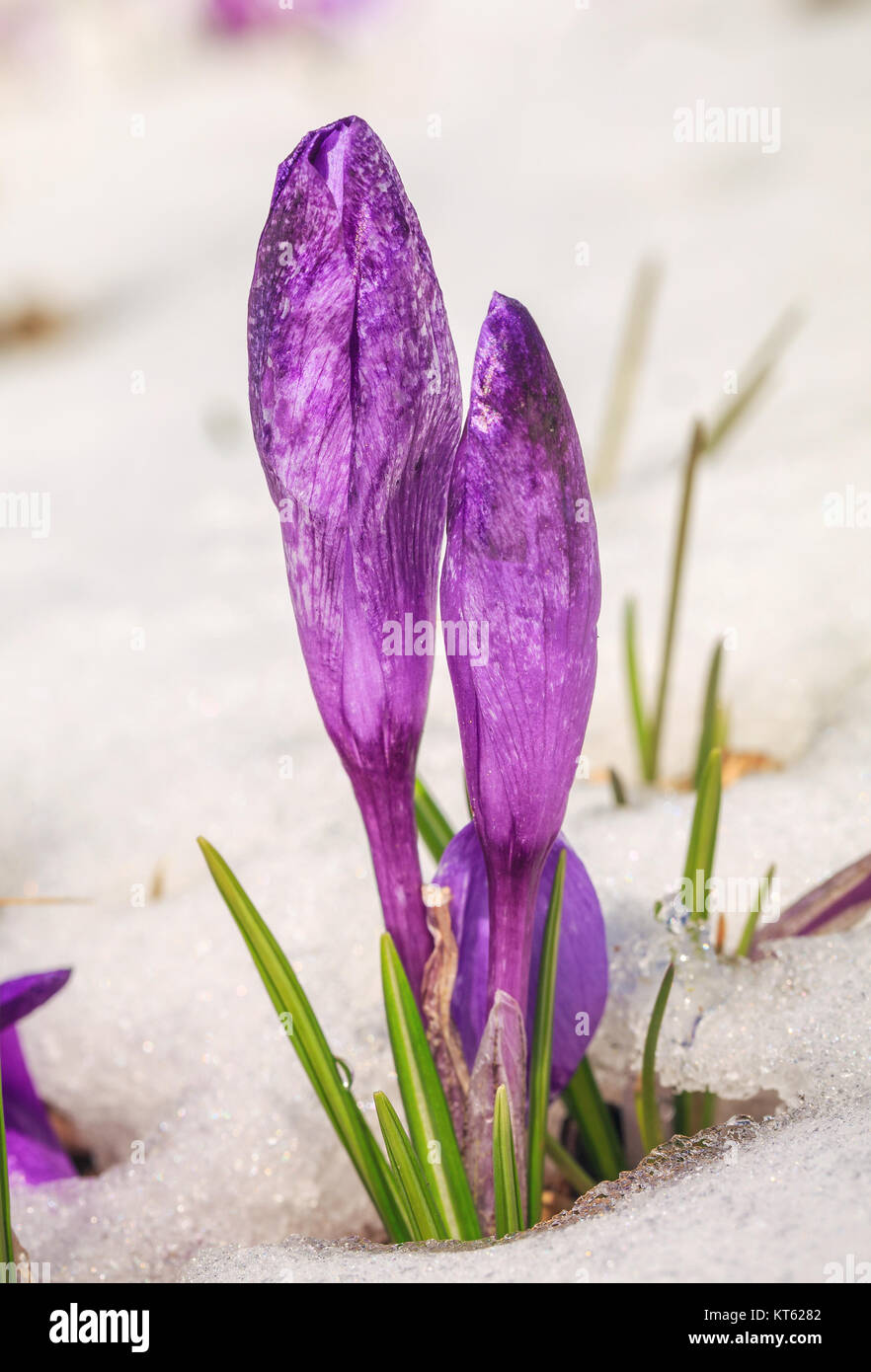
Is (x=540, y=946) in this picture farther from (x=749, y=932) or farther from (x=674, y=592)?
(x=674, y=592)

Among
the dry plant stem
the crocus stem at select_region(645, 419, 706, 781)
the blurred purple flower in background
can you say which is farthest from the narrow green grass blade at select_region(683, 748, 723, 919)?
the blurred purple flower in background

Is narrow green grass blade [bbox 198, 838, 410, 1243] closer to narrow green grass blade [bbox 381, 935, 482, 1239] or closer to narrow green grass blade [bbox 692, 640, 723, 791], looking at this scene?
narrow green grass blade [bbox 381, 935, 482, 1239]

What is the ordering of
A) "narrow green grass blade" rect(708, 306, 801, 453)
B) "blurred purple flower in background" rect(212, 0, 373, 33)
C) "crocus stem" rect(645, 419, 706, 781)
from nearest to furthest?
1. "crocus stem" rect(645, 419, 706, 781)
2. "narrow green grass blade" rect(708, 306, 801, 453)
3. "blurred purple flower in background" rect(212, 0, 373, 33)

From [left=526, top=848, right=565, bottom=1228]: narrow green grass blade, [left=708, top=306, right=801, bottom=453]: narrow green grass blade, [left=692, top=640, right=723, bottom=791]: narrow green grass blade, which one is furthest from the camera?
[left=708, top=306, right=801, bottom=453]: narrow green grass blade

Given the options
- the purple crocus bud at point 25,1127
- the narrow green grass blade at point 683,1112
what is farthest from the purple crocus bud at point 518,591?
the purple crocus bud at point 25,1127

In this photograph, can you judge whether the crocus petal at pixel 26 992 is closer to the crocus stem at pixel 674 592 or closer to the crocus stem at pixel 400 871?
the crocus stem at pixel 400 871

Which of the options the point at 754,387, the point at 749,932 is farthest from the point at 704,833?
the point at 754,387

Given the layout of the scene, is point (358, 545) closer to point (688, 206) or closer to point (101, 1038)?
point (101, 1038)

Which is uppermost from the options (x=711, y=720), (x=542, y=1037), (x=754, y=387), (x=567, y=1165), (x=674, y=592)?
(x=754, y=387)
